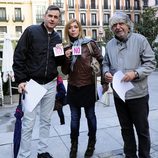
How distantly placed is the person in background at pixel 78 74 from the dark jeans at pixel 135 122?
43 cm

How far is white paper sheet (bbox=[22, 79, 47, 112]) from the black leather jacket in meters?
0.09

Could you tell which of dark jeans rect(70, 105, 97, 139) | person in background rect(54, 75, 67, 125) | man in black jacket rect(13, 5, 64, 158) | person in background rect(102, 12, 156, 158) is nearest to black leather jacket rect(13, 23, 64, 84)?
man in black jacket rect(13, 5, 64, 158)

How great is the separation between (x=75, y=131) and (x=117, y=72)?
1.02m

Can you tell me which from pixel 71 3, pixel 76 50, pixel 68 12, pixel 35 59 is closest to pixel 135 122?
pixel 76 50

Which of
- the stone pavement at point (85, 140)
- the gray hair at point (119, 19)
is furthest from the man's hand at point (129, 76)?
the stone pavement at point (85, 140)

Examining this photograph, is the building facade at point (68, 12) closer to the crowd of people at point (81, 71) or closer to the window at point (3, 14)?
the window at point (3, 14)

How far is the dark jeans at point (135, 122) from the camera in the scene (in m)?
2.92

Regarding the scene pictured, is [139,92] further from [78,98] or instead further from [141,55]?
[78,98]

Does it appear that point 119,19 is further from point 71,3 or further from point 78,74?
point 71,3

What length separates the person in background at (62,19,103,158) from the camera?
3.29m

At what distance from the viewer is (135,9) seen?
4872cm

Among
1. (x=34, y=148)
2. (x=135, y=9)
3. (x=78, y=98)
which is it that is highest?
(x=135, y=9)

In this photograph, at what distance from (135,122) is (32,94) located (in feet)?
3.60

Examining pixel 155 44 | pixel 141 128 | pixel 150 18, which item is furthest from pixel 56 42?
pixel 150 18
